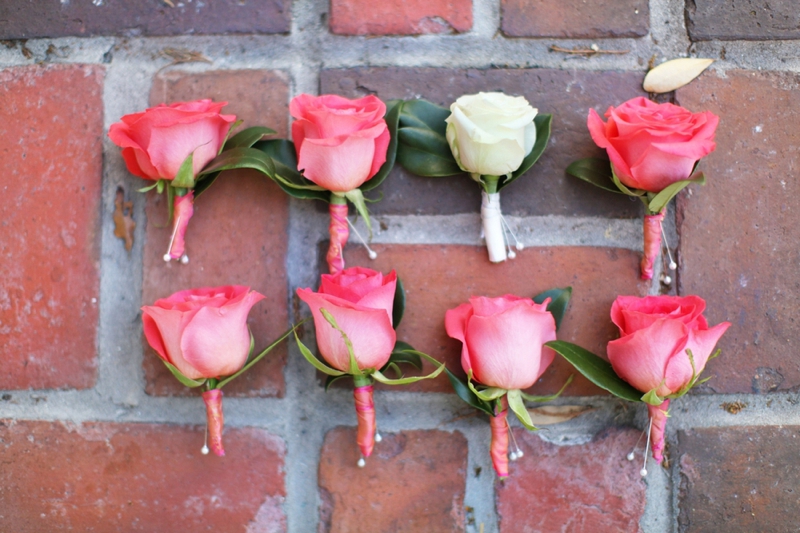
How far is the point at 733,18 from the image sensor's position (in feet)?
1.54

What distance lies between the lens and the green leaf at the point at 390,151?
1.46 feet

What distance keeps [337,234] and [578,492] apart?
0.26 m

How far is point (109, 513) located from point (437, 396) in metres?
0.26

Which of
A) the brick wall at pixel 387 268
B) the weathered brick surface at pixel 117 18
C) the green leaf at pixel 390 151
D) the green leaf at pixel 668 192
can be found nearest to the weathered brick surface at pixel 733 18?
the brick wall at pixel 387 268

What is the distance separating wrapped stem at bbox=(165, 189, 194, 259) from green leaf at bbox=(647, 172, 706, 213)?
335 millimetres

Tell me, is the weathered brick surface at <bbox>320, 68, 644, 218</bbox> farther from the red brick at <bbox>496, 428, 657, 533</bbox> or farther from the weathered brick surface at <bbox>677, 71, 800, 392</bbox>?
the red brick at <bbox>496, 428, 657, 533</bbox>

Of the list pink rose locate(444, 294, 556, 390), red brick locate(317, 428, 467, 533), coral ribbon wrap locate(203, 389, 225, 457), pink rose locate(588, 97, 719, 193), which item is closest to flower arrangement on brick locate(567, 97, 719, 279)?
pink rose locate(588, 97, 719, 193)

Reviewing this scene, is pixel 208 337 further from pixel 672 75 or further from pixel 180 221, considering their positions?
pixel 672 75

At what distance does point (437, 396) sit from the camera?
0.46 meters

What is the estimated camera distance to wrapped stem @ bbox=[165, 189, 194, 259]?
45 cm

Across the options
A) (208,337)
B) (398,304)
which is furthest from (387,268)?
(208,337)

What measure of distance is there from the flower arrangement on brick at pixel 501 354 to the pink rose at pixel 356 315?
52 mm

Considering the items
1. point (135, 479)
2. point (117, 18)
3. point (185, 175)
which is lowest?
point (135, 479)

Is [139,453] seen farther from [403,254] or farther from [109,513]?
[403,254]
